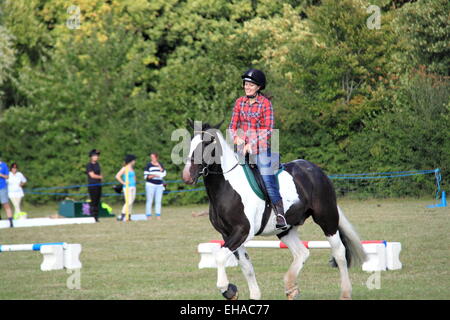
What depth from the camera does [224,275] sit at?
986cm

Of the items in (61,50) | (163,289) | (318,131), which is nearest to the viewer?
(163,289)

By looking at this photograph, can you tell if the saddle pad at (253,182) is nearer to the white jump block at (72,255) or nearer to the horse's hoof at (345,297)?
the horse's hoof at (345,297)

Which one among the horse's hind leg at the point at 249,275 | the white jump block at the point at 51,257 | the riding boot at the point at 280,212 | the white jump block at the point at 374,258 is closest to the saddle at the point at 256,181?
the riding boot at the point at 280,212

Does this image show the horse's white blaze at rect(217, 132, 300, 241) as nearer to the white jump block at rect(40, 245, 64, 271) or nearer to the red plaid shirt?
the red plaid shirt

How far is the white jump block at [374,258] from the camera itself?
11250 millimetres

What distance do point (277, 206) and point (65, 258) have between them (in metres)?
3.44

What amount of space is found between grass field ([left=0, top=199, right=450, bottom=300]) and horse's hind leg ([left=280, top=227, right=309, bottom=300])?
284mm

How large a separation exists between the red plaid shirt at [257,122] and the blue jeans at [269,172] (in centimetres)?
11

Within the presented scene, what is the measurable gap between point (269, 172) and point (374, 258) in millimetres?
2138

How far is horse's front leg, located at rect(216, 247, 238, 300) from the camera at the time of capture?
974 centimetres

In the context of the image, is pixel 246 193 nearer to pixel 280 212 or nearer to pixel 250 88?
pixel 280 212

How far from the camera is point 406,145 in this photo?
30.6 m
